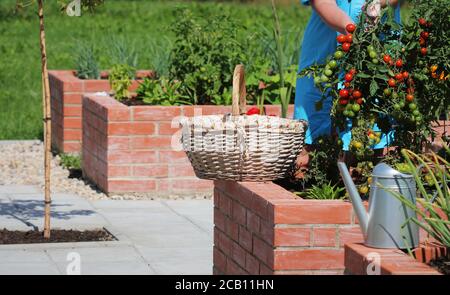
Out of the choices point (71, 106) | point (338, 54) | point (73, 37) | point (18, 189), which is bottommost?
point (18, 189)

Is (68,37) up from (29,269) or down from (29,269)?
up

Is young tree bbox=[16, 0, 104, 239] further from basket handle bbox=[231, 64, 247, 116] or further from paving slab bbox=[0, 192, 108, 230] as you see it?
basket handle bbox=[231, 64, 247, 116]

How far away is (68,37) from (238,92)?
474 inches

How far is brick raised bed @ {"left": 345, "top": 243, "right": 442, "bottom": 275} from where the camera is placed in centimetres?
409

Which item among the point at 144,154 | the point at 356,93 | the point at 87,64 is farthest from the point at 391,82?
the point at 87,64

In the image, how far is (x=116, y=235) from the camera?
722cm

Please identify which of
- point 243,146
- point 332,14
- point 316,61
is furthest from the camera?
point 316,61

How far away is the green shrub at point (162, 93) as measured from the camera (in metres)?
9.15

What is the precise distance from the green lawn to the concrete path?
2.15m

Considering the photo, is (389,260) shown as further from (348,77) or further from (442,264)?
(348,77)

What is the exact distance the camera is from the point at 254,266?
526 centimetres

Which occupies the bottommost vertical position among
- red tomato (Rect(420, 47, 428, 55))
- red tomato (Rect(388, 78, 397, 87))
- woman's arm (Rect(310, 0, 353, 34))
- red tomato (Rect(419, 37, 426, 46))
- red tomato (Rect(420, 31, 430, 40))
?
red tomato (Rect(388, 78, 397, 87))

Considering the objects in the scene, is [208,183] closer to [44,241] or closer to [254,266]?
[44,241]

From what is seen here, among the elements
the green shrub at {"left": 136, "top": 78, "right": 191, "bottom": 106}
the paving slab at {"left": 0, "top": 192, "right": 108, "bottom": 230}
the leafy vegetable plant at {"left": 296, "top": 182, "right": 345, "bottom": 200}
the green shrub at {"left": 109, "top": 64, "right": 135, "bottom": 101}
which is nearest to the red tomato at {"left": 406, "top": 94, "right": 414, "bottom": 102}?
the leafy vegetable plant at {"left": 296, "top": 182, "right": 345, "bottom": 200}
